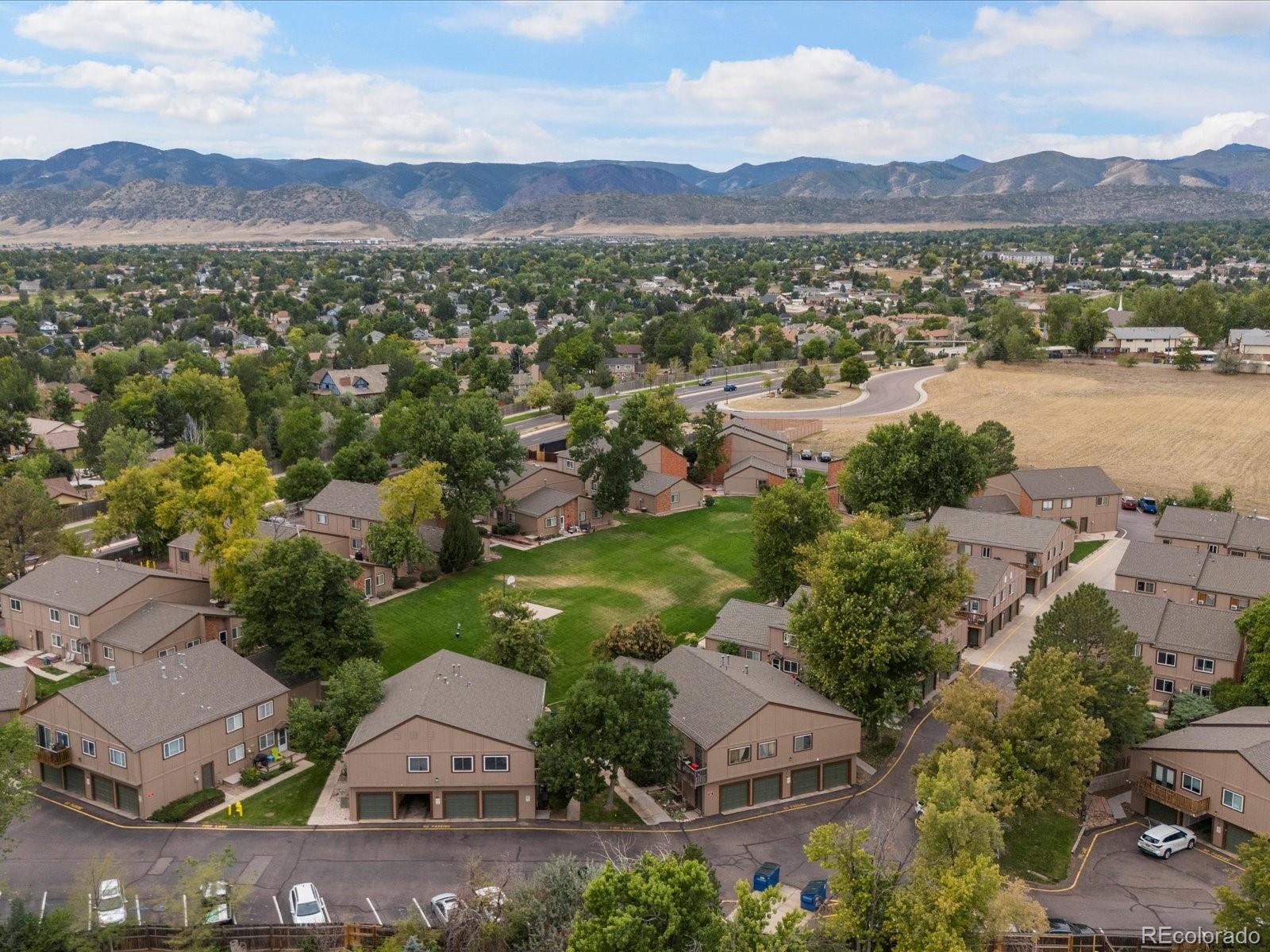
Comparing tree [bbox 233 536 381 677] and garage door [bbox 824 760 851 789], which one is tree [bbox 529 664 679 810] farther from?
tree [bbox 233 536 381 677]

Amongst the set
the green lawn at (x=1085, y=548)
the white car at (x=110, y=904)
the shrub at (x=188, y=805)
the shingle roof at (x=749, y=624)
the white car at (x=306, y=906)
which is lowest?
the green lawn at (x=1085, y=548)

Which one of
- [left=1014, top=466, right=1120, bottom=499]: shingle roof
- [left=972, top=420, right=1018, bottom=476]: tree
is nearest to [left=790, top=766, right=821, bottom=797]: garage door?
[left=972, top=420, right=1018, bottom=476]: tree

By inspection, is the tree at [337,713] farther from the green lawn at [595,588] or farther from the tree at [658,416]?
the tree at [658,416]

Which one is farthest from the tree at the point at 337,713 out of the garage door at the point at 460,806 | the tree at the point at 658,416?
the tree at the point at 658,416

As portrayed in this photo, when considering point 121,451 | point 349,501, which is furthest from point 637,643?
point 121,451

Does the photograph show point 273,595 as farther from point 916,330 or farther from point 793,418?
point 916,330

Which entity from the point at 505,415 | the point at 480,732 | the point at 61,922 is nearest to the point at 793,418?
the point at 505,415
